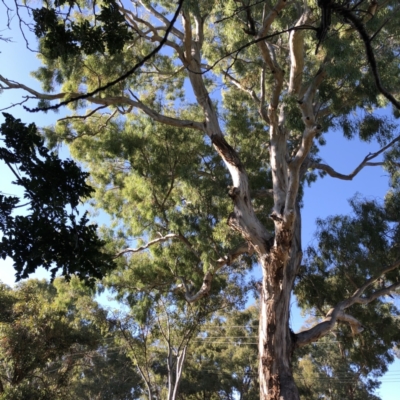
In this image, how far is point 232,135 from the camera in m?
10.6

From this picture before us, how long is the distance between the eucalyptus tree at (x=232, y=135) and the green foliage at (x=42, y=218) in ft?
11.9

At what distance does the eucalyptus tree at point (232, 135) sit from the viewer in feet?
22.7

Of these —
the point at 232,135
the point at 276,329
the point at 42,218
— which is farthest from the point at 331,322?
the point at 42,218

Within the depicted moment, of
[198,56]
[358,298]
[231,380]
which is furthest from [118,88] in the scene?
[231,380]

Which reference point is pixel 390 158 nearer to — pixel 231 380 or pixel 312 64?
pixel 312 64

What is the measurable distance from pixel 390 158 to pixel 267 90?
11.3 feet

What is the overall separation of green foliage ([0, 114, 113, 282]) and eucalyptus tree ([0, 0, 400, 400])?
11.9 feet

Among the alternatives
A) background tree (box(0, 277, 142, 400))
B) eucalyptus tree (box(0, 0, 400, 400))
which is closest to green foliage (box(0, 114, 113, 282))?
eucalyptus tree (box(0, 0, 400, 400))

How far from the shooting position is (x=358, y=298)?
9328 millimetres

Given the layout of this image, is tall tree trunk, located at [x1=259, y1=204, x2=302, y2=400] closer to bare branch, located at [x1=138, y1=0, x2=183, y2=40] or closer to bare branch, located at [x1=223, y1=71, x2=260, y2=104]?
bare branch, located at [x1=223, y1=71, x2=260, y2=104]

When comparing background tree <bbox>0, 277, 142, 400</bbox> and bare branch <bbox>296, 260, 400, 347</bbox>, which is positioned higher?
background tree <bbox>0, 277, 142, 400</bbox>

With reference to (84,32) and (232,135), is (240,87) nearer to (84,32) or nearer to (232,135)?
(232,135)

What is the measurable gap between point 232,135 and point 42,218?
8.16m

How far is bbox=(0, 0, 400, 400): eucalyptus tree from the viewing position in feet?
22.7
